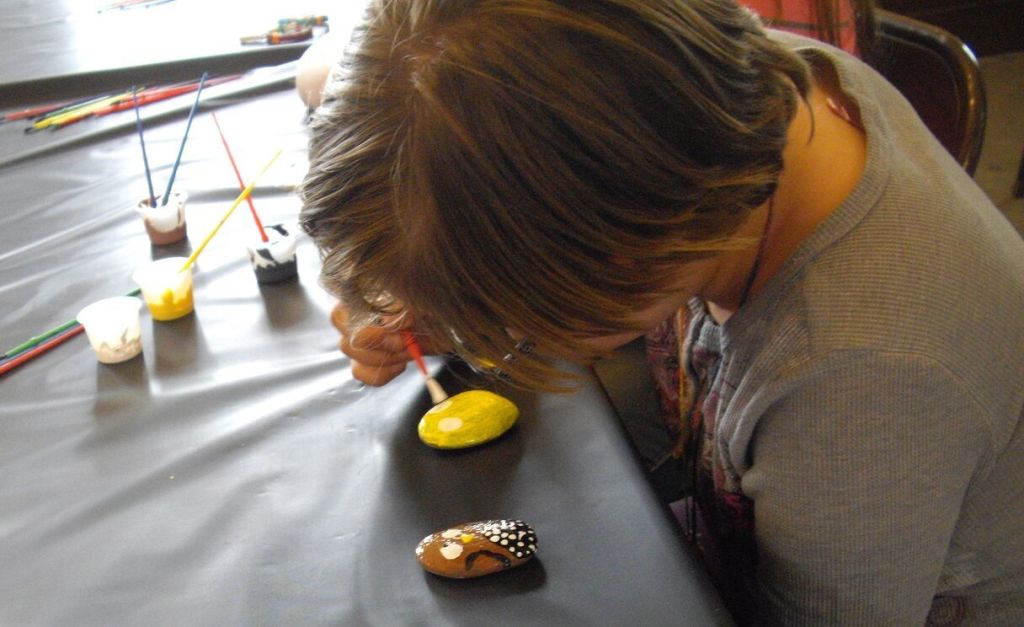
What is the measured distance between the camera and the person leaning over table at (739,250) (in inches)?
20.5

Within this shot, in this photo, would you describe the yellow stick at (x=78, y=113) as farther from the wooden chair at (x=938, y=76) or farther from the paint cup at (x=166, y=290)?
the wooden chair at (x=938, y=76)

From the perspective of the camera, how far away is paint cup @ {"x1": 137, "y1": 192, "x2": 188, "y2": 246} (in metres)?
A: 1.09

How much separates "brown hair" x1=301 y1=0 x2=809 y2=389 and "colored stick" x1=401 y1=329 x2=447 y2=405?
0.18 m

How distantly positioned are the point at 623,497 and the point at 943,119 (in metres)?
0.80

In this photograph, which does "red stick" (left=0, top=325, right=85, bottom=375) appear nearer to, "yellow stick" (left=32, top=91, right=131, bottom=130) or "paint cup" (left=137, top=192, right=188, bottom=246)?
"paint cup" (left=137, top=192, right=188, bottom=246)

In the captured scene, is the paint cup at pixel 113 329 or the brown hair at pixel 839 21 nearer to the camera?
the paint cup at pixel 113 329

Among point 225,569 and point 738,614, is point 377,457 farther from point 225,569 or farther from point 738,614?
point 738,614

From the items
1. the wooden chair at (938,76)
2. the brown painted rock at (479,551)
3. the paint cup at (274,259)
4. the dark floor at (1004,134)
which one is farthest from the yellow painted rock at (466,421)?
the dark floor at (1004,134)

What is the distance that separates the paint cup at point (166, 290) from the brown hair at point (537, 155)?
0.40m

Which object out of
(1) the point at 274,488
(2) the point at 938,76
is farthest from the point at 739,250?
(2) the point at 938,76

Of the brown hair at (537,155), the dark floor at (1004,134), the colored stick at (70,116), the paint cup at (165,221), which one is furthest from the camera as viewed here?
the dark floor at (1004,134)

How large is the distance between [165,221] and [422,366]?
460 mm

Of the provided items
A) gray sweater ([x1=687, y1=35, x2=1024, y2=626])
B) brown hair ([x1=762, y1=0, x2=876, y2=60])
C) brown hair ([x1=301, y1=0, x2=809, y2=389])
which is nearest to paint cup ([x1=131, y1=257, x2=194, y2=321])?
brown hair ([x1=301, y1=0, x2=809, y2=389])

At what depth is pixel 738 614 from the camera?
823 mm
